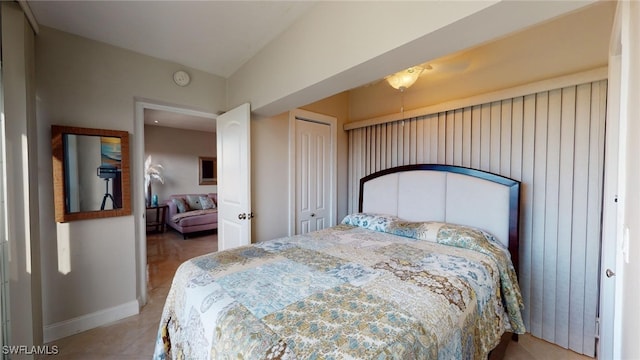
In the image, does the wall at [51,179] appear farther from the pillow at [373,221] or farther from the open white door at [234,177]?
the pillow at [373,221]

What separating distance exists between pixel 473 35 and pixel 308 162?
2.20m

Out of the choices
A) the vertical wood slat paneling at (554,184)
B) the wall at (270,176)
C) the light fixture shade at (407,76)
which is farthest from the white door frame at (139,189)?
the vertical wood slat paneling at (554,184)

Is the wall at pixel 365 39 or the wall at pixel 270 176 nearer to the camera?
the wall at pixel 365 39

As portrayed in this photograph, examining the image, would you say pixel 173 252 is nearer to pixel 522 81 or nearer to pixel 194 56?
pixel 194 56

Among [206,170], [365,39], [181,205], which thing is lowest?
[181,205]

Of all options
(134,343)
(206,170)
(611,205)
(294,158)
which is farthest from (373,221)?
(206,170)

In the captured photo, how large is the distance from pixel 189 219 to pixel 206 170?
1882 millimetres

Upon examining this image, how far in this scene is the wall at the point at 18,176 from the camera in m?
1.49

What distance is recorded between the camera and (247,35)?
2.13 m

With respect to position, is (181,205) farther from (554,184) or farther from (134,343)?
(554,184)

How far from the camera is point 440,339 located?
982mm

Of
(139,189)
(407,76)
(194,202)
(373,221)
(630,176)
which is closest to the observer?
(630,176)

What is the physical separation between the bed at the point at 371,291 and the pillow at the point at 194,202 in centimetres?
457

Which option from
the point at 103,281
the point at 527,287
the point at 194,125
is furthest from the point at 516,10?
the point at 194,125
